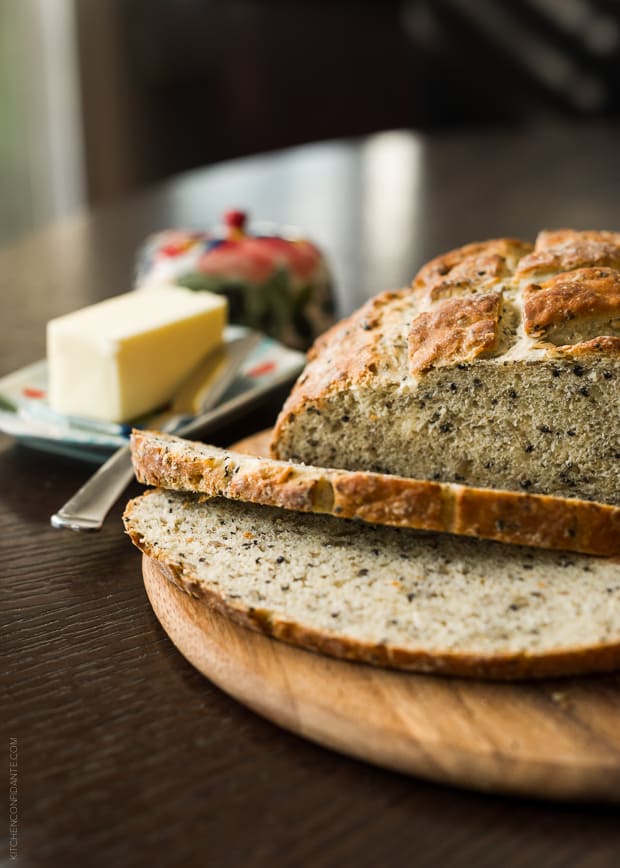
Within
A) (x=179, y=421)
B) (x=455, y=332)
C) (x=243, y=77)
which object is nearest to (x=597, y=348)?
(x=455, y=332)

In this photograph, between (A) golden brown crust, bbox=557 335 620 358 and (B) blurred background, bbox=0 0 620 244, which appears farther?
(B) blurred background, bbox=0 0 620 244

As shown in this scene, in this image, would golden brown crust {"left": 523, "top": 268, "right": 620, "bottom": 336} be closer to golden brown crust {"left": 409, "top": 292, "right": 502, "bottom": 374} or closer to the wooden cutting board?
golden brown crust {"left": 409, "top": 292, "right": 502, "bottom": 374}

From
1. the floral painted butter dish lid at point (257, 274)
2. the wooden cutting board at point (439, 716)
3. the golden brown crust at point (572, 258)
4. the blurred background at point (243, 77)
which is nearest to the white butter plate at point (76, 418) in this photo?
the floral painted butter dish lid at point (257, 274)

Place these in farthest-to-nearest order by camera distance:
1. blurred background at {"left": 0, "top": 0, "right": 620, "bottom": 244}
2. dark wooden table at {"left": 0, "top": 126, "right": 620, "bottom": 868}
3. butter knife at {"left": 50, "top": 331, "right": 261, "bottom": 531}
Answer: blurred background at {"left": 0, "top": 0, "right": 620, "bottom": 244}, butter knife at {"left": 50, "top": 331, "right": 261, "bottom": 531}, dark wooden table at {"left": 0, "top": 126, "right": 620, "bottom": 868}

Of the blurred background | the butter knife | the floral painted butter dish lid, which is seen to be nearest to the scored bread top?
the butter knife

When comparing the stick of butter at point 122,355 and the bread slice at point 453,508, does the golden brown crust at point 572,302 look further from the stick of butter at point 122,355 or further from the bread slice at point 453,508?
the stick of butter at point 122,355

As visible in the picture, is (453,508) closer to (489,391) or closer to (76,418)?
(489,391)

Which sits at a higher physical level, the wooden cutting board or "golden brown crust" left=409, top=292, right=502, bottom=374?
"golden brown crust" left=409, top=292, right=502, bottom=374

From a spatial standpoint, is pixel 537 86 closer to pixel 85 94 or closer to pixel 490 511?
pixel 85 94
